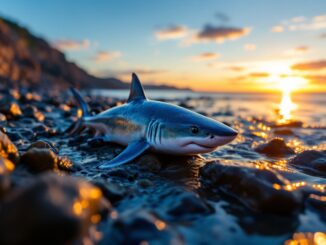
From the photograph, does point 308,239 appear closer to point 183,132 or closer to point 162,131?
point 183,132

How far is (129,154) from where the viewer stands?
3.96 meters

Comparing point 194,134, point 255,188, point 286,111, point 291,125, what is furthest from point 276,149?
point 286,111

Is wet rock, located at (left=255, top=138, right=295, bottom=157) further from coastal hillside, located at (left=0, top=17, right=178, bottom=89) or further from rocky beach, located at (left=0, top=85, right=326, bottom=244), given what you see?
coastal hillside, located at (left=0, top=17, right=178, bottom=89)

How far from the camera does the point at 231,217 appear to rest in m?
2.53

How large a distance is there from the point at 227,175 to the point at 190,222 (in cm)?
97

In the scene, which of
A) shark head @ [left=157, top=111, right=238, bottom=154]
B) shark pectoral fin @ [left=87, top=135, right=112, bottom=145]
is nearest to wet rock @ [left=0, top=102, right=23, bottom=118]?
shark pectoral fin @ [left=87, top=135, right=112, bottom=145]

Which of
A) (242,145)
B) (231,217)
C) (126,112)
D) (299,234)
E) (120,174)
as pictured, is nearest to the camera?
(299,234)

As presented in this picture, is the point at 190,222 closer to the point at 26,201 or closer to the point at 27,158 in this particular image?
the point at 26,201

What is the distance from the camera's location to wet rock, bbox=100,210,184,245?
1923mm

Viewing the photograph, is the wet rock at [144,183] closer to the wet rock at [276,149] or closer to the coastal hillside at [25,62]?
the wet rock at [276,149]

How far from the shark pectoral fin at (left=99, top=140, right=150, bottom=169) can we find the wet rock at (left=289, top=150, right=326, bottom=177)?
101 inches

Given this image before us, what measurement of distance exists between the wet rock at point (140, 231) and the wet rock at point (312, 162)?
304cm

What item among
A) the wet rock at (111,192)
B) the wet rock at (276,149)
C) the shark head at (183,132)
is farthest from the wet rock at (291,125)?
the wet rock at (111,192)

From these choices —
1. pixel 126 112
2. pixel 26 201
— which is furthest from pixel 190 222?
pixel 126 112
